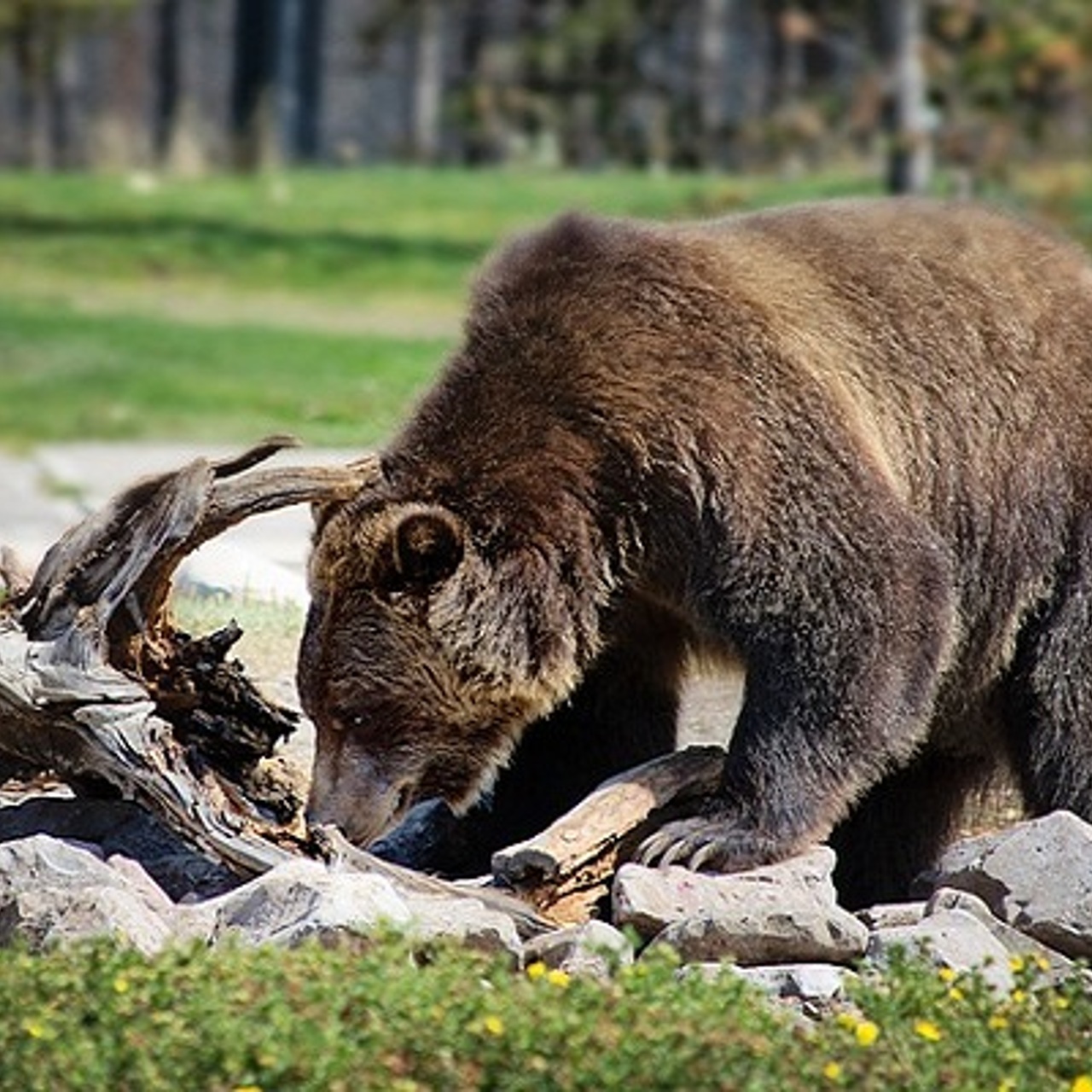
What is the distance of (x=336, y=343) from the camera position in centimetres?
1850

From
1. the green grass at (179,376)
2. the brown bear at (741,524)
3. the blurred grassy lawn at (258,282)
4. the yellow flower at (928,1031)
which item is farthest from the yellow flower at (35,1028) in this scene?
the green grass at (179,376)

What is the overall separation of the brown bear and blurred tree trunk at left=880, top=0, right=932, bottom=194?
16.3 m

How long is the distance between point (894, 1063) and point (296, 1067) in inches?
35.3

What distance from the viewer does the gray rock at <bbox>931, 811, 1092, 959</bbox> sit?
567cm

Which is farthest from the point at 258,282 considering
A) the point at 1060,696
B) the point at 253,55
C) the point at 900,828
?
the point at 1060,696

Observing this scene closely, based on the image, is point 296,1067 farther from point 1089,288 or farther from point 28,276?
point 28,276

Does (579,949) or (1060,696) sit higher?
(1060,696)

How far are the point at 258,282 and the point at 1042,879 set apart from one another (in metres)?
17.0

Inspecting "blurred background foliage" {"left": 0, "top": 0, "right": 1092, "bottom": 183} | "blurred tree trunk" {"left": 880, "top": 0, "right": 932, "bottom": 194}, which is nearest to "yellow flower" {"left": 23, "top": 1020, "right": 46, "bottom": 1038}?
"blurred background foliage" {"left": 0, "top": 0, "right": 1092, "bottom": 183}

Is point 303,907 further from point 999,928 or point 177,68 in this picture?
point 177,68

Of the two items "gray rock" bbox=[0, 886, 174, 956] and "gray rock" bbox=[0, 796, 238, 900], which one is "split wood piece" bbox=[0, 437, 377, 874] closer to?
"gray rock" bbox=[0, 796, 238, 900]

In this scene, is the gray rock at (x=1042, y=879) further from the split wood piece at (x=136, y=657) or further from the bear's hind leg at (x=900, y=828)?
the split wood piece at (x=136, y=657)

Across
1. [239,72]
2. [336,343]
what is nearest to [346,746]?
[336,343]

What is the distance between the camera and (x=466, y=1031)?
443 centimetres
